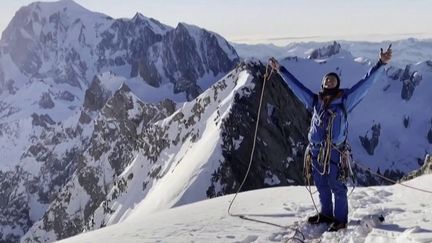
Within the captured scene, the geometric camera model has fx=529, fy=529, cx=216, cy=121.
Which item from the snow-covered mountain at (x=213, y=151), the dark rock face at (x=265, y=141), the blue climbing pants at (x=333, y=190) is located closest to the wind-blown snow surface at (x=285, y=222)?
the blue climbing pants at (x=333, y=190)

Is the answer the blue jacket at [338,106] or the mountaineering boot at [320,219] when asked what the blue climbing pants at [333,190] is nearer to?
the mountaineering boot at [320,219]

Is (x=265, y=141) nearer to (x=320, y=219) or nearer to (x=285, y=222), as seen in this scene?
(x=285, y=222)

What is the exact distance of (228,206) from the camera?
1347 cm

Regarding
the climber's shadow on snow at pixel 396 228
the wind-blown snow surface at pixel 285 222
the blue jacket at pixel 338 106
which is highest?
the blue jacket at pixel 338 106

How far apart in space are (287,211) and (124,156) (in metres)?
186

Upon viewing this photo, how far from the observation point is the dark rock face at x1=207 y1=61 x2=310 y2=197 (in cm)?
8444

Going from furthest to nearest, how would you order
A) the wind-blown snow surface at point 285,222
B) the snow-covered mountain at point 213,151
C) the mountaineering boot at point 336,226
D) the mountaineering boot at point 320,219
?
the snow-covered mountain at point 213,151
the mountaineering boot at point 320,219
the mountaineering boot at point 336,226
the wind-blown snow surface at point 285,222

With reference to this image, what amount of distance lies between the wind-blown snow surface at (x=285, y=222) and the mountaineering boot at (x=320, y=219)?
0.51 feet

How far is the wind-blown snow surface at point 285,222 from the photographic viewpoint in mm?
9734

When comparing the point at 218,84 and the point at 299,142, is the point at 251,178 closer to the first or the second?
the point at 299,142

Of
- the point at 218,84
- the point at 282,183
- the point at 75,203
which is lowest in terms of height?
the point at 75,203

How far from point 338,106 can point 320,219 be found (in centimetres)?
236

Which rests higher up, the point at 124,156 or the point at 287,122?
the point at 287,122

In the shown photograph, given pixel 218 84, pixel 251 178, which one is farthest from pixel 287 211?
pixel 218 84
